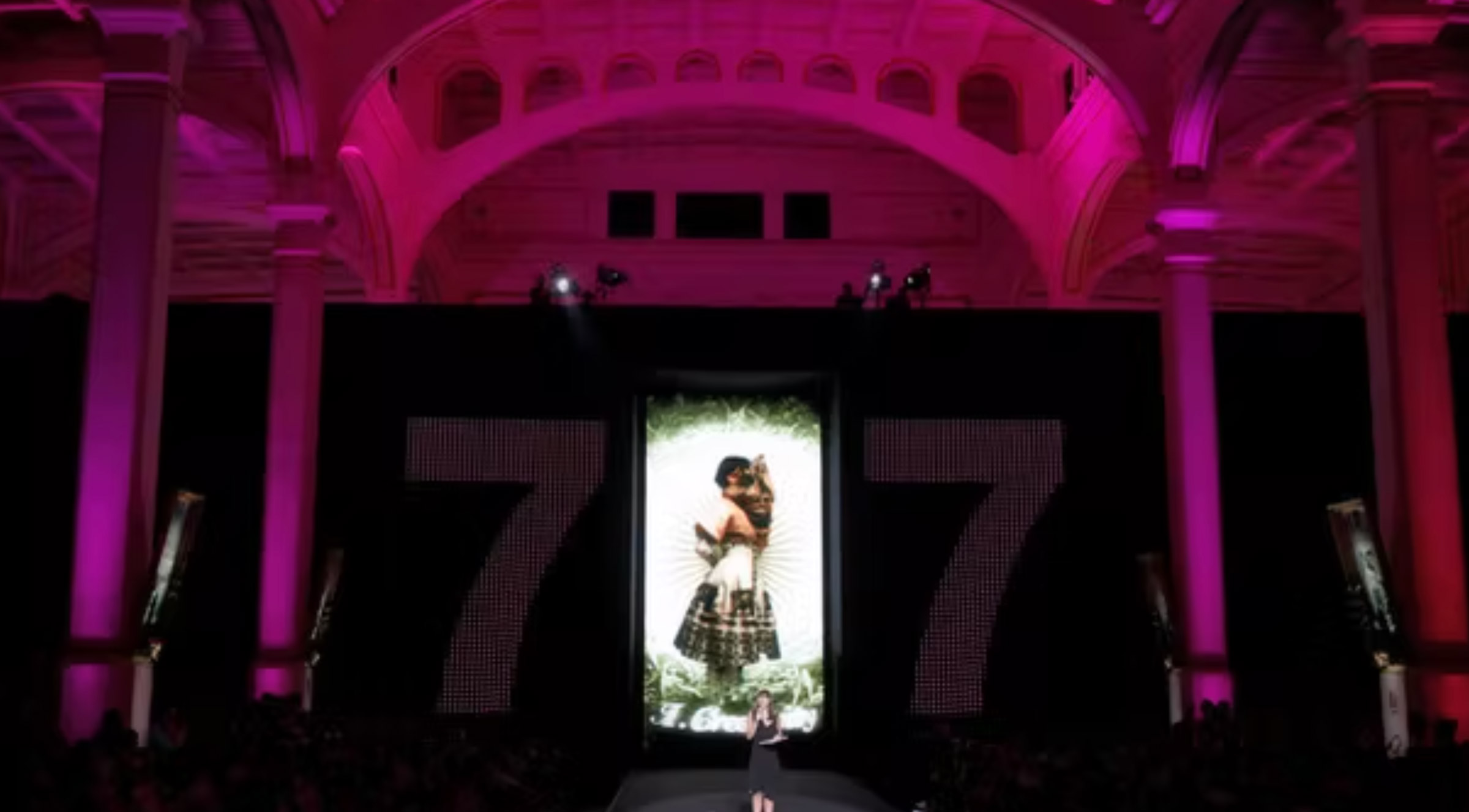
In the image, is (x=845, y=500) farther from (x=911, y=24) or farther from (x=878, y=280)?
(x=911, y=24)

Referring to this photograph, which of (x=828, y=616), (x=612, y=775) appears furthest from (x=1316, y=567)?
(x=612, y=775)

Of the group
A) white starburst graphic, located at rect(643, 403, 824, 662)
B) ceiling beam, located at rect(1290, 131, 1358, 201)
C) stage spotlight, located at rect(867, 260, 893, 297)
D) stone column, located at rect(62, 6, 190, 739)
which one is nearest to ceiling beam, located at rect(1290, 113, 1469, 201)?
ceiling beam, located at rect(1290, 131, 1358, 201)

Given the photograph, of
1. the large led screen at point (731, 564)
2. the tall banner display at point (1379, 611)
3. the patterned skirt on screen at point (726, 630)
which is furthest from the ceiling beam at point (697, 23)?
the tall banner display at point (1379, 611)

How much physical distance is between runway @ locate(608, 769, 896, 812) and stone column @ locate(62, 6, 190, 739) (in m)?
4.38

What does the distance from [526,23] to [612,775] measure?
862cm

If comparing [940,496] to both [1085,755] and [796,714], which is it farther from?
[1085,755]

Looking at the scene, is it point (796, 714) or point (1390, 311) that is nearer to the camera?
point (1390, 311)

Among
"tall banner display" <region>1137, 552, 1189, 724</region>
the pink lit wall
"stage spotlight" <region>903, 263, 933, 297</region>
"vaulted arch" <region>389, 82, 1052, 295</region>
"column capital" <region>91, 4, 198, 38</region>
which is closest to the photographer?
"column capital" <region>91, 4, 198, 38</region>

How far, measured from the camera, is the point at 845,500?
1345 centimetres

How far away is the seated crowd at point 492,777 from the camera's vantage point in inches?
205

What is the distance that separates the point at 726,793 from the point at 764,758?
157cm

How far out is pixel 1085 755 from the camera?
663 cm

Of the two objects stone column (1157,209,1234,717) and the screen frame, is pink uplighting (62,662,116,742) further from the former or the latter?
stone column (1157,209,1234,717)

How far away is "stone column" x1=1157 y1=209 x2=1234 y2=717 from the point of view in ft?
Answer: 39.5
